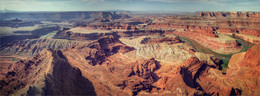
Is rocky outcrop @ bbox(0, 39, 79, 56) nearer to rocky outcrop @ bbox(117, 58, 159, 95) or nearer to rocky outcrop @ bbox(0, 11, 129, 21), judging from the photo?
rocky outcrop @ bbox(117, 58, 159, 95)

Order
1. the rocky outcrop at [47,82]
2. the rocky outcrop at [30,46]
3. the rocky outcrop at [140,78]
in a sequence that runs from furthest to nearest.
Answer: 1. the rocky outcrop at [30,46]
2. the rocky outcrop at [140,78]
3. the rocky outcrop at [47,82]

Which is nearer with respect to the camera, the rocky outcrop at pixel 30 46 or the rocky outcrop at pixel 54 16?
the rocky outcrop at pixel 30 46

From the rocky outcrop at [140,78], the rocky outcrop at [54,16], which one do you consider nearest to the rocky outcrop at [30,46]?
the rocky outcrop at [140,78]

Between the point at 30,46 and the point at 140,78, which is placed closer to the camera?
the point at 140,78

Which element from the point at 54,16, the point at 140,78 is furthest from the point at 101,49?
the point at 54,16

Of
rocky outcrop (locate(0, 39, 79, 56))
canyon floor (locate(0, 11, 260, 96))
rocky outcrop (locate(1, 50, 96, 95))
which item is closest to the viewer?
rocky outcrop (locate(1, 50, 96, 95))

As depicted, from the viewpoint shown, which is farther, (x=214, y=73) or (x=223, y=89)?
(x=214, y=73)

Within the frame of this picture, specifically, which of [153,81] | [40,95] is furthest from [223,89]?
[40,95]

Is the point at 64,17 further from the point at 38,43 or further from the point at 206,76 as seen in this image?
the point at 206,76

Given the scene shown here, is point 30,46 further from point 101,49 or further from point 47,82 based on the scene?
point 47,82

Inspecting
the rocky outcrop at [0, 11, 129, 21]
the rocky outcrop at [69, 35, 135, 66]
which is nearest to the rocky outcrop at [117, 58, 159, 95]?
the rocky outcrop at [69, 35, 135, 66]

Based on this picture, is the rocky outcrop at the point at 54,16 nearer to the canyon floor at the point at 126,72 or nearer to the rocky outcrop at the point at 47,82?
the canyon floor at the point at 126,72
